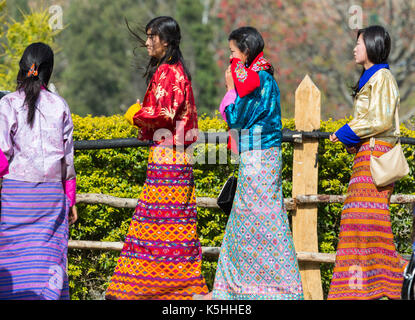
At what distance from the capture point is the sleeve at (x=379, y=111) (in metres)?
5.08

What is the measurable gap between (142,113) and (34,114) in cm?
81

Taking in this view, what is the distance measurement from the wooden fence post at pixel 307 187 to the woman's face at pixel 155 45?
4.48 ft

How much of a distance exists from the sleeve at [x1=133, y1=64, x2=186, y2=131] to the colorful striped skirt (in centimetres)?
82

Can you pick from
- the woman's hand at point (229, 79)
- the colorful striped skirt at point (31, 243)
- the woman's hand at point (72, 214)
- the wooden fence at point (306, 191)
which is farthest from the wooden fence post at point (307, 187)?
the colorful striped skirt at point (31, 243)

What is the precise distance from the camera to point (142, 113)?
204 inches

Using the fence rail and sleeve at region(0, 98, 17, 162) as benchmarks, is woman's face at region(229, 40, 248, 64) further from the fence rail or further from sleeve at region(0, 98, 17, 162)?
sleeve at region(0, 98, 17, 162)

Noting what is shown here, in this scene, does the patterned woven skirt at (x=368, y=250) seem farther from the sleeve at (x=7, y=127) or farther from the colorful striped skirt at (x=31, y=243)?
the sleeve at (x=7, y=127)

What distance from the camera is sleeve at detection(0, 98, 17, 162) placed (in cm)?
464

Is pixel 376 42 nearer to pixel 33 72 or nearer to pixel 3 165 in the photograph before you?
pixel 33 72

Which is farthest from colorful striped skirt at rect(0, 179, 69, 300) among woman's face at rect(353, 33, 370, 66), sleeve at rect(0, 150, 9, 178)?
woman's face at rect(353, 33, 370, 66)

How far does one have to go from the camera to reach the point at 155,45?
5.33 m

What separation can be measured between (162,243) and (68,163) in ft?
3.03

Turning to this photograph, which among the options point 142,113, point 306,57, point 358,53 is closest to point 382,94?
point 358,53

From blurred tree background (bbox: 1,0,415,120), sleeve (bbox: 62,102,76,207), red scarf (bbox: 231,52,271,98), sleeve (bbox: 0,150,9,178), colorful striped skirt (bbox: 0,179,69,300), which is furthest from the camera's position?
blurred tree background (bbox: 1,0,415,120)
